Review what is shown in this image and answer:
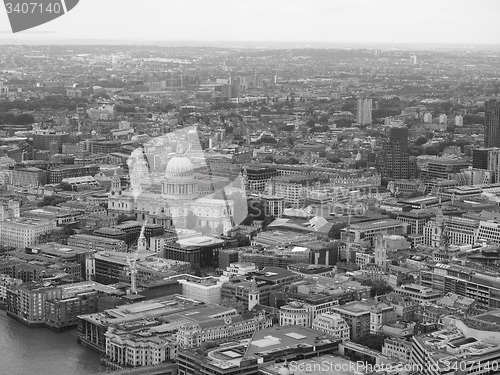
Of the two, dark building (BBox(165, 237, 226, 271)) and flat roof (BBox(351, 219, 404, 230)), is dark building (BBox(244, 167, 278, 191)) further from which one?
dark building (BBox(165, 237, 226, 271))

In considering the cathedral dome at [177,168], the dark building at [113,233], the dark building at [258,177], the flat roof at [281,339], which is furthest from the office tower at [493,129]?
the flat roof at [281,339]

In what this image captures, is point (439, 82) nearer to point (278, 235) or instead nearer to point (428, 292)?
point (278, 235)

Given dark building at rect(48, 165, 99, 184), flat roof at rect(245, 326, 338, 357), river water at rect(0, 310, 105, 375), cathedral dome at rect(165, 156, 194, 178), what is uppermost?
cathedral dome at rect(165, 156, 194, 178)

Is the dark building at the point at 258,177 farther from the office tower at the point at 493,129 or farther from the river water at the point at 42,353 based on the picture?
the river water at the point at 42,353

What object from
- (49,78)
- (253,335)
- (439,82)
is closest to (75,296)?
(253,335)

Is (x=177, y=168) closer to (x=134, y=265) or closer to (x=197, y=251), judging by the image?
(x=197, y=251)

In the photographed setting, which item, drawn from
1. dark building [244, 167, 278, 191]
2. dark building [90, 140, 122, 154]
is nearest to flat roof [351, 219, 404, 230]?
dark building [244, 167, 278, 191]
